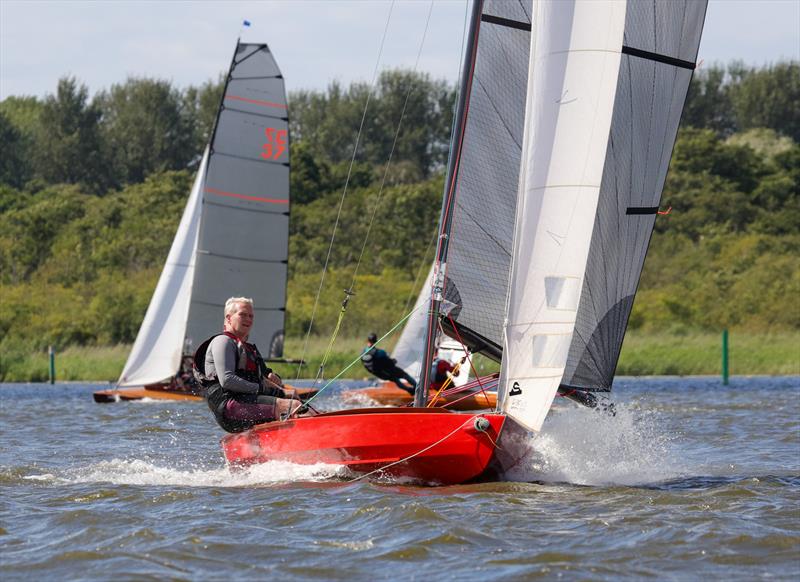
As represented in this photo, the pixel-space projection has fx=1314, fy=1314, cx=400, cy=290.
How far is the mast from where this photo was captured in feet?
27.5

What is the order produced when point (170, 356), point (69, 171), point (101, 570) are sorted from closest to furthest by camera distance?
point (101, 570)
point (170, 356)
point (69, 171)

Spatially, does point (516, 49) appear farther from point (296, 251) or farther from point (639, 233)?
point (296, 251)

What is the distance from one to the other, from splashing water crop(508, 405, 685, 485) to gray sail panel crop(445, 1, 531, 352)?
869mm

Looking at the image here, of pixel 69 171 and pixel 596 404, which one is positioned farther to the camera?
pixel 69 171

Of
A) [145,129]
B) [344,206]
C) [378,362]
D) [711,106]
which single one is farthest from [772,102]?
[378,362]

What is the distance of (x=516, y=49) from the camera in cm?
945

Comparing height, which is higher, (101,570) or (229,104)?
(229,104)

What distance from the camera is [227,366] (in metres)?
8.20

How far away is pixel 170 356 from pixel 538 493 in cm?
1181

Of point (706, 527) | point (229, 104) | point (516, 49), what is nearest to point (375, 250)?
point (229, 104)

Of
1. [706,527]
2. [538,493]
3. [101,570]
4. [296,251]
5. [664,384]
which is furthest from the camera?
[296,251]

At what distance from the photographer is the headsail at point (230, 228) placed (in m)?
18.8

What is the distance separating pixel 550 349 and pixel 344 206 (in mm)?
35144

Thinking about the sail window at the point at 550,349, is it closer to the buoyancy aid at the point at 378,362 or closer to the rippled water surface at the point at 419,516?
the rippled water surface at the point at 419,516
